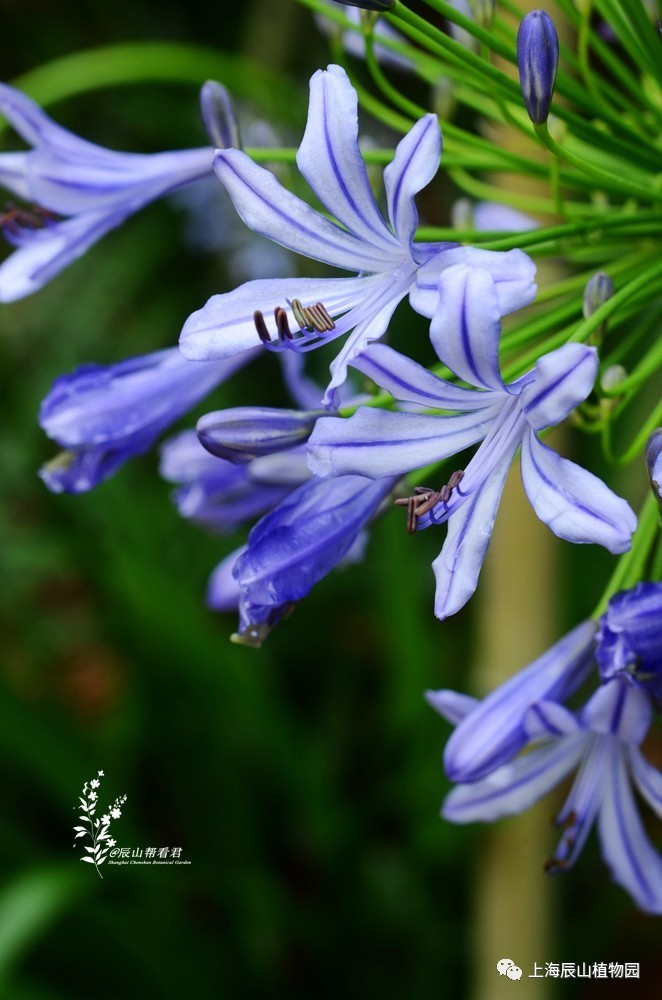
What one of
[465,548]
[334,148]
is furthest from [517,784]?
[334,148]

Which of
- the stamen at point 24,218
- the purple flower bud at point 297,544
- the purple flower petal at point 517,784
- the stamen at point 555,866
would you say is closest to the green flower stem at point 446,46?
the purple flower bud at point 297,544

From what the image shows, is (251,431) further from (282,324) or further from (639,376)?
(639,376)

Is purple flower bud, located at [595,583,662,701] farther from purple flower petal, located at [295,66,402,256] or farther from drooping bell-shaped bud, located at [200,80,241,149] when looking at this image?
drooping bell-shaped bud, located at [200,80,241,149]

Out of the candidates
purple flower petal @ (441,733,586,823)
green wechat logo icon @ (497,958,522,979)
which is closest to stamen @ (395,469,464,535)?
purple flower petal @ (441,733,586,823)

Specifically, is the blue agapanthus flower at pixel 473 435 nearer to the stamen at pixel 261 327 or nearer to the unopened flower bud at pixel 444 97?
the stamen at pixel 261 327

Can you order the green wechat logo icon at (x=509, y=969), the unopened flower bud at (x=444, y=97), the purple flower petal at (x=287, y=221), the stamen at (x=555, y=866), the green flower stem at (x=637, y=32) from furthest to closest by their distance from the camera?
the green wechat logo icon at (x=509, y=969) → the unopened flower bud at (x=444, y=97) → the stamen at (x=555, y=866) → the green flower stem at (x=637, y=32) → the purple flower petal at (x=287, y=221)

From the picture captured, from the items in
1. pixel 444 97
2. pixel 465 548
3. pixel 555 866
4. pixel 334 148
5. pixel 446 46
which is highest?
pixel 444 97

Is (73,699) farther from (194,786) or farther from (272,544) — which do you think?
(272,544)
